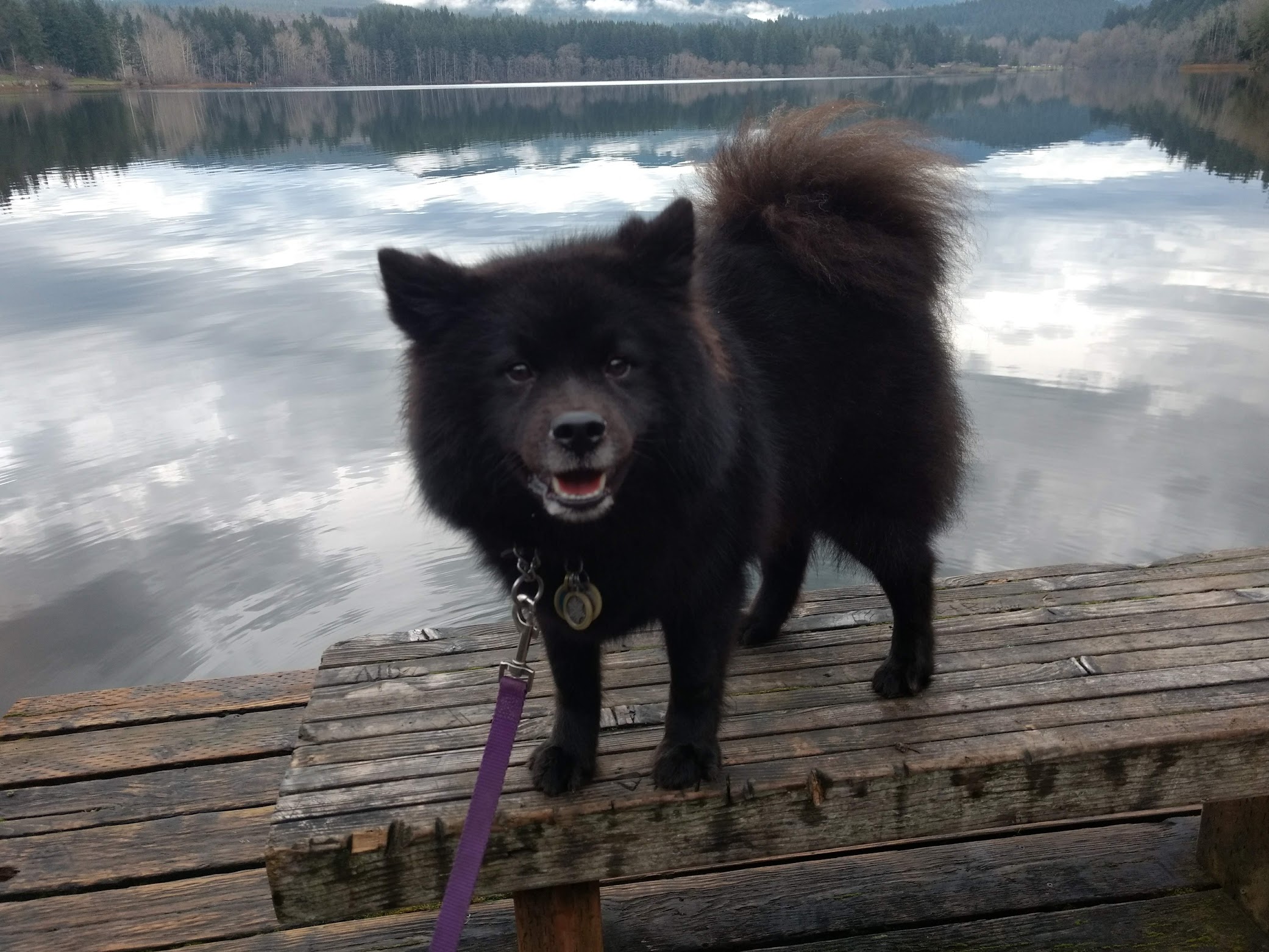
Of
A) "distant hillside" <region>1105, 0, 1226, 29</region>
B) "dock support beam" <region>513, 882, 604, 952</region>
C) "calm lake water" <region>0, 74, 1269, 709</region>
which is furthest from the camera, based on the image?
"distant hillside" <region>1105, 0, 1226, 29</region>

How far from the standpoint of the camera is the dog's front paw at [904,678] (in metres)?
2.51

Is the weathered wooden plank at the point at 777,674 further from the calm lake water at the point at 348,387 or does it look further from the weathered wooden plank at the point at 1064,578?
the calm lake water at the point at 348,387

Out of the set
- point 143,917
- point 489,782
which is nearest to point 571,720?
point 489,782

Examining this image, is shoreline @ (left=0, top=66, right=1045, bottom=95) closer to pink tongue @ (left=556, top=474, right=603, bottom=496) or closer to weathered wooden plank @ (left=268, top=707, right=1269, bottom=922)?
weathered wooden plank @ (left=268, top=707, right=1269, bottom=922)

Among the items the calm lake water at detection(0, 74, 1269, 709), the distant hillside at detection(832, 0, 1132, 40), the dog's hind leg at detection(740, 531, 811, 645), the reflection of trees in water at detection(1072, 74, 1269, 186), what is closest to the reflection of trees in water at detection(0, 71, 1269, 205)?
the reflection of trees in water at detection(1072, 74, 1269, 186)

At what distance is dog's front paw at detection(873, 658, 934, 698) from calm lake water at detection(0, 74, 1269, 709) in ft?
5.13

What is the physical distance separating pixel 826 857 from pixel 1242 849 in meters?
1.18

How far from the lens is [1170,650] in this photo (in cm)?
265

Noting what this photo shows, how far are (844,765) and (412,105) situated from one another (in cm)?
4354

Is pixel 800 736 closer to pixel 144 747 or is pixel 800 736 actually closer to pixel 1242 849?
pixel 1242 849

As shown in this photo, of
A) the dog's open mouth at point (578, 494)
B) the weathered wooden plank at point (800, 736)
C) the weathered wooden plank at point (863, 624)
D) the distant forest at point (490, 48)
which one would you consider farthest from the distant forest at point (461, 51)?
the dog's open mouth at point (578, 494)

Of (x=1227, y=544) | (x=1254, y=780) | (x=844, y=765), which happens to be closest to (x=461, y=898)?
(x=844, y=765)

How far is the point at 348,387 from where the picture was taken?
7512mm

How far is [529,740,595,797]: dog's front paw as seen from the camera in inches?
83.2
